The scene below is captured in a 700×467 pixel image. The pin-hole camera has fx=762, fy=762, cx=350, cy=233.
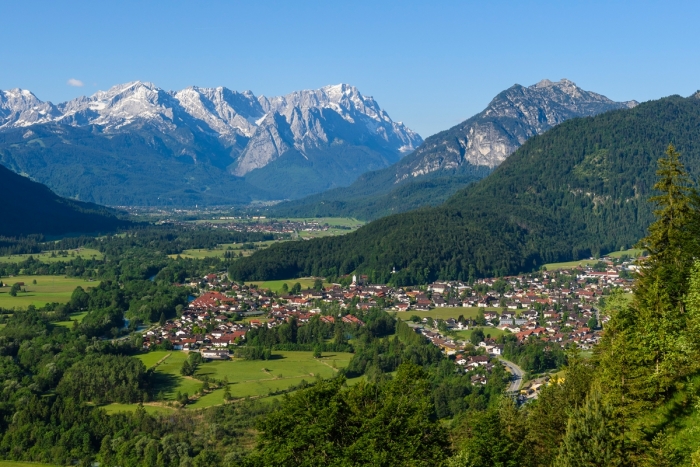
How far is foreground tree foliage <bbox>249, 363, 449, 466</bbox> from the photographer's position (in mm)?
25438

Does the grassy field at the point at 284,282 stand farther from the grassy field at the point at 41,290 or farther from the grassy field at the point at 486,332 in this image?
the grassy field at the point at 486,332

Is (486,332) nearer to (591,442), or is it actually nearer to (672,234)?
(672,234)

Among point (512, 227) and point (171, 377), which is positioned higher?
point (512, 227)

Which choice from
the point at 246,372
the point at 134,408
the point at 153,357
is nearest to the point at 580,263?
the point at 246,372

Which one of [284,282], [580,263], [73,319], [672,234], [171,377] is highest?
[672,234]

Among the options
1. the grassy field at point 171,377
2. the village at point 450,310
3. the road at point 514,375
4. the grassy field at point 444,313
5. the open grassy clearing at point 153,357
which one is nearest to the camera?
the road at point 514,375

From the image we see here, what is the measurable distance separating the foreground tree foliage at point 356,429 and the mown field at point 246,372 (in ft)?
100

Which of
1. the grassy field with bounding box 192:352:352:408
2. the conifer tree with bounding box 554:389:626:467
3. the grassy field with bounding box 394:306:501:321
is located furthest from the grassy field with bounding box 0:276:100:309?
the conifer tree with bounding box 554:389:626:467

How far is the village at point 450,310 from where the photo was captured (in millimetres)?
79562

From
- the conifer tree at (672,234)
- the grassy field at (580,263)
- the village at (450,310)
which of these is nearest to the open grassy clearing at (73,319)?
the village at (450,310)

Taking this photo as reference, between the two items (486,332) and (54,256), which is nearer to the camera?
(486,332)

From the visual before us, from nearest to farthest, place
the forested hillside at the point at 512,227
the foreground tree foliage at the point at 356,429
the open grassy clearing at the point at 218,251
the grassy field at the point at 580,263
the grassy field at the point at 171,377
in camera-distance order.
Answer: the foreground tree foliage at the point at 356,429 < the grassy field at the point at 171,377 < the forested hillside at the point at 512,227 < the grassy field at the point at 580,263 < the open grassy clearing at the point at 218,251

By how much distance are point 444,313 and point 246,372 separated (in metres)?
38.4

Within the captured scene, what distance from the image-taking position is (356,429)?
26281mm
